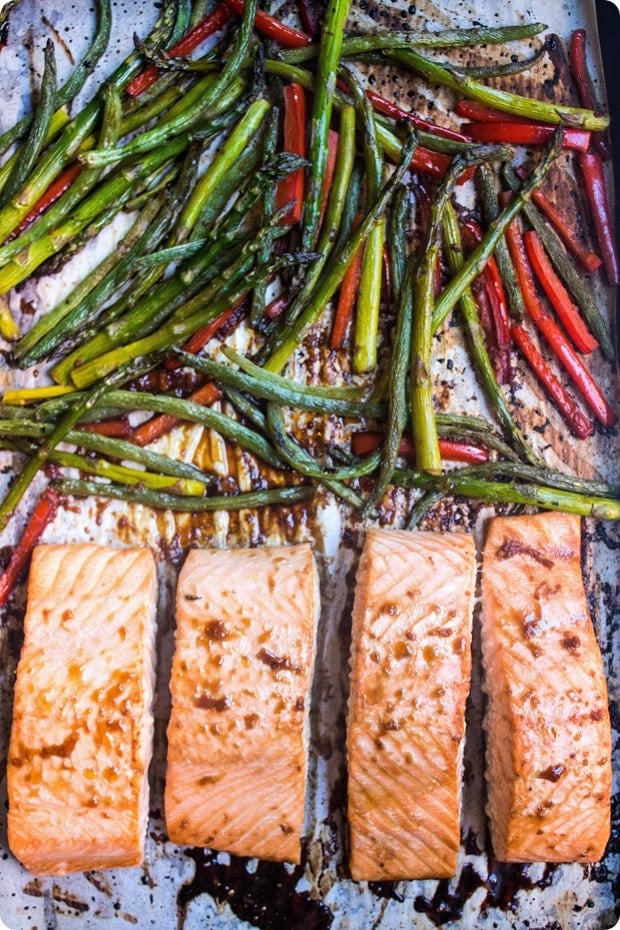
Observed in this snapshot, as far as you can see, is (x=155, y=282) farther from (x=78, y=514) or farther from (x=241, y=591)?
(x=241, y=591)

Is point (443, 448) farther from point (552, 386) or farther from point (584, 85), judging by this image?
point (584, 85)

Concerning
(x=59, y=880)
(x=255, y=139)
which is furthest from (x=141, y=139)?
(x=59, y=880)

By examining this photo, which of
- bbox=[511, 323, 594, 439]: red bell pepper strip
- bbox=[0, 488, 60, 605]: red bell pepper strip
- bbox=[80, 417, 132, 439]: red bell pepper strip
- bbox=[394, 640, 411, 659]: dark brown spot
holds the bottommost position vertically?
bbox=[394, 640, 411, 659]: dark brown spot

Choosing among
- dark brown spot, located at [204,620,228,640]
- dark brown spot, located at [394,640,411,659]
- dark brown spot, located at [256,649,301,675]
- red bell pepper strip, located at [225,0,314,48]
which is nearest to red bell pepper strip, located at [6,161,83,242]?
red bell pepper strip, located at [225,0,314,48]

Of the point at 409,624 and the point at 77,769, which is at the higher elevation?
the point at 409,624

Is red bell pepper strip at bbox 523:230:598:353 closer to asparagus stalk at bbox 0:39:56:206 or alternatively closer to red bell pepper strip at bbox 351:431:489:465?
red bell pepper strip at bbox 351:431:489:465

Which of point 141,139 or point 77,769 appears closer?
point 77,769

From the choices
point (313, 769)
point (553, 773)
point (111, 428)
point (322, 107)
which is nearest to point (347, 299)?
point (322, 107)
